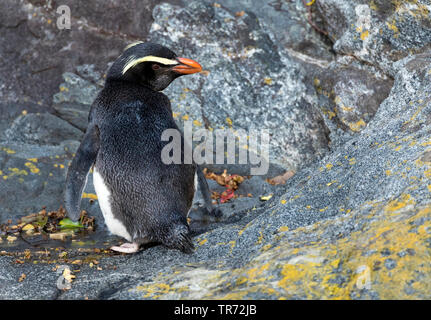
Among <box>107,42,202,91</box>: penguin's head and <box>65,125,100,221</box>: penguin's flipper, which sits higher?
<box>107,42,202,91</box>: penguin's head

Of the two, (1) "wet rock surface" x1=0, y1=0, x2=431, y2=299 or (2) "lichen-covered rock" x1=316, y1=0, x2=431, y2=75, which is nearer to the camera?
(1) "wet rock surface" x1=0, y1=0, x2=431, y2=299

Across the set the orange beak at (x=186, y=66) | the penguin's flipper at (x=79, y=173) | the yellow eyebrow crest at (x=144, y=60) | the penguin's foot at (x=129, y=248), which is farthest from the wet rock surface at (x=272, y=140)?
the yellow eyebrow crest at (x=144, y=60)

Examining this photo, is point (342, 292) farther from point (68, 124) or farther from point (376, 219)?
point (68, 124)

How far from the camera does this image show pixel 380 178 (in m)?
2.76

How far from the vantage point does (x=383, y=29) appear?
15.4 feet

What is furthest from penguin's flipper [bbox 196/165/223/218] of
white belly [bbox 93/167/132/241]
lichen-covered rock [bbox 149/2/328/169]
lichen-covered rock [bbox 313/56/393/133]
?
lichen-covered rock [bbox 313/56/393/133]

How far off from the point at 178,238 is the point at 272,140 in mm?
2297

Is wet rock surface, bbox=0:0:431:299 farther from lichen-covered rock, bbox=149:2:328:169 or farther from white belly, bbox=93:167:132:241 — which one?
white belly, bbox=93:167:132:241

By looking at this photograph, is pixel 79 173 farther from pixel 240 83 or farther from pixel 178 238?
pixel 240 83

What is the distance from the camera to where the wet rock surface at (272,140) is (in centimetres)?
230

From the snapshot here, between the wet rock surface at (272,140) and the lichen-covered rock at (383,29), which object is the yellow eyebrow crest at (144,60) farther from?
the lichen-covered rock at (383,29)

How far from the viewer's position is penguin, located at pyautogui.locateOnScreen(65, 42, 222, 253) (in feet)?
11.1

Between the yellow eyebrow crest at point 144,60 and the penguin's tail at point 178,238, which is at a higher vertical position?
the yellow eyebrow crest at point 144,60

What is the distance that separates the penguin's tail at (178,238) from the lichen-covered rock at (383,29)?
7.94 feet
